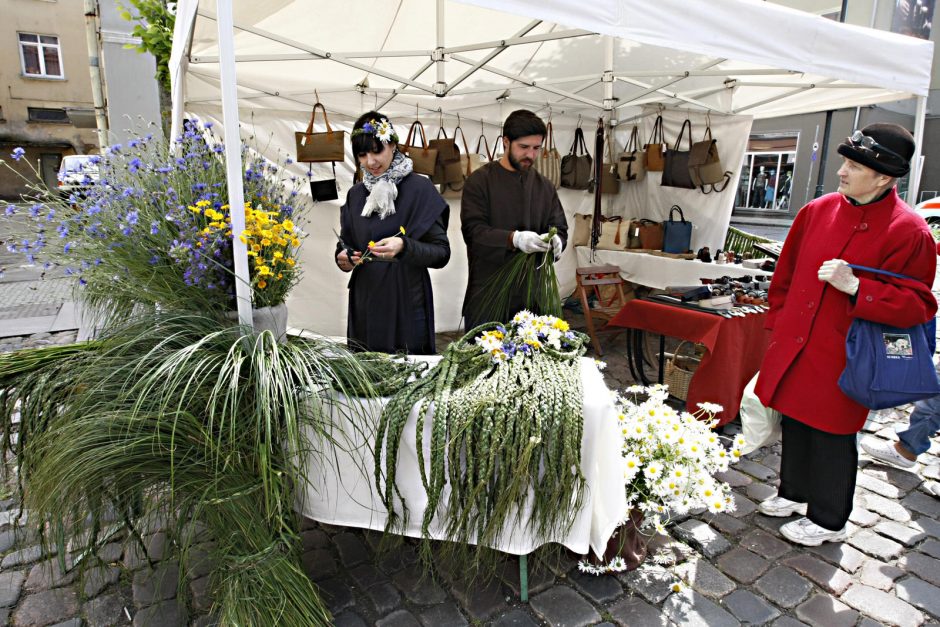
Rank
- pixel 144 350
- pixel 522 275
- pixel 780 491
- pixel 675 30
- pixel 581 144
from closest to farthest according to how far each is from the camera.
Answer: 1. pixel 144 350
2. pixel 675 30
3. pixel 780 491
4. pixel 522 275
5. pixel 581 144

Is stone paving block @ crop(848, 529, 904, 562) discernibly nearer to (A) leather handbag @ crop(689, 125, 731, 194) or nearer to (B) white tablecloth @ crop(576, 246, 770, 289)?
(B) white tablecloth @ crop(576, 246, 770, 289)

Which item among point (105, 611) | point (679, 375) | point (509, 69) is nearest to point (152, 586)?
point (105, 611)

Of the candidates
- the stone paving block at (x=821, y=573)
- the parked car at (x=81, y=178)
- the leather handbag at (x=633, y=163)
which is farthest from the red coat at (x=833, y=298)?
the leather handbag at (x=633, y=163)

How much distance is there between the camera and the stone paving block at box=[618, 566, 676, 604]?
199cm

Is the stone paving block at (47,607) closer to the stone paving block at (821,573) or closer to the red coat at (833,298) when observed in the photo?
the stone paving block at (821,573)

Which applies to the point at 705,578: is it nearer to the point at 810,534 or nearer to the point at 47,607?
the point at 810,534

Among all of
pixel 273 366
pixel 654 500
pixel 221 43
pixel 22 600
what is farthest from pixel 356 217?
pixel 22 600

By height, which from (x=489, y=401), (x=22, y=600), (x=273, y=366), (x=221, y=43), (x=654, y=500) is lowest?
(x=22, y=600)

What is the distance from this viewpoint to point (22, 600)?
→ 1933 millimetres

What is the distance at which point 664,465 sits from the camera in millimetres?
1984

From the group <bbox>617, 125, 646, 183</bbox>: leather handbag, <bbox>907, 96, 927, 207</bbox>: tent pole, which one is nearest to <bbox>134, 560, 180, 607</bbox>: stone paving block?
<bbox>907, 96, 927, 207</bbox>: tent pole

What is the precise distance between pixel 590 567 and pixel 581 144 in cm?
477

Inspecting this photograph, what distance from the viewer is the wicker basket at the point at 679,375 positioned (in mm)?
3678

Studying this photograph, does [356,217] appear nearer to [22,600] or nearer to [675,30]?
[675,30]
